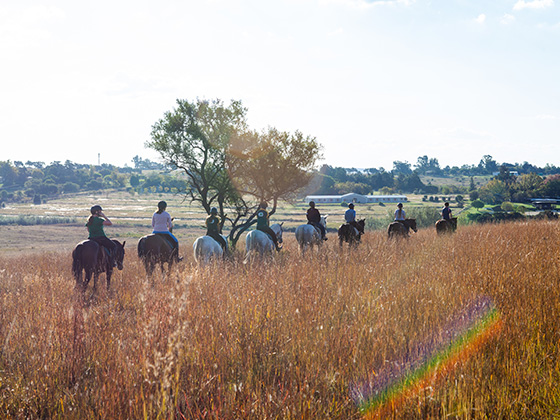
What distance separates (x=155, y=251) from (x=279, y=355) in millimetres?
8404

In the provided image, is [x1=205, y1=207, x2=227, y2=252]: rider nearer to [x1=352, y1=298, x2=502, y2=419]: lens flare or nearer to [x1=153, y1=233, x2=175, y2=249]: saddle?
[x1=153, y1=233, x2=175, y2=249]: saddle

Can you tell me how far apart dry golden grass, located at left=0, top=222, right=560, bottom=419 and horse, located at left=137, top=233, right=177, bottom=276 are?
536 centimetres

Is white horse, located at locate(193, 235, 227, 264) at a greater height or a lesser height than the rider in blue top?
lesser

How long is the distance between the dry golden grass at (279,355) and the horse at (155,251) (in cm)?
536

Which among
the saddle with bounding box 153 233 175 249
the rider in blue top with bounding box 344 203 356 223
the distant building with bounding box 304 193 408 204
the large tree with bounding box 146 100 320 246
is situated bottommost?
the distant building with bounding box 304 193 408 204

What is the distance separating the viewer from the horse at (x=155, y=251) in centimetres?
1175

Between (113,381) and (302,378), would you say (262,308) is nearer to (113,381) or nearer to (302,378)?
(302,378)

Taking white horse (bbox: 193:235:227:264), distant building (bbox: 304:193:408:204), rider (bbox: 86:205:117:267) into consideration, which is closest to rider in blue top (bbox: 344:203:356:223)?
white horse (bbox: 193:235:227:264)

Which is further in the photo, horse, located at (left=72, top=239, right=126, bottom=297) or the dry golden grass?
horse, located at (left=72, top=239, right=126, bottom=297)

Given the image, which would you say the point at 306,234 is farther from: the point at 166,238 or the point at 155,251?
the point at 155,251

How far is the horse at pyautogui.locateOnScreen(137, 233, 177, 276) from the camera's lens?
11750mm

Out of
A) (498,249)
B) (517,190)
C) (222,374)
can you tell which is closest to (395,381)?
(222,374)

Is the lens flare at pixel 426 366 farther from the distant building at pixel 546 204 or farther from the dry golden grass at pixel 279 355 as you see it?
the distant building at pixel 546 204

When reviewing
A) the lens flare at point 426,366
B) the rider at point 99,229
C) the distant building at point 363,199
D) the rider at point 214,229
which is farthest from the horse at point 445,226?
the distant building at point 363,199
